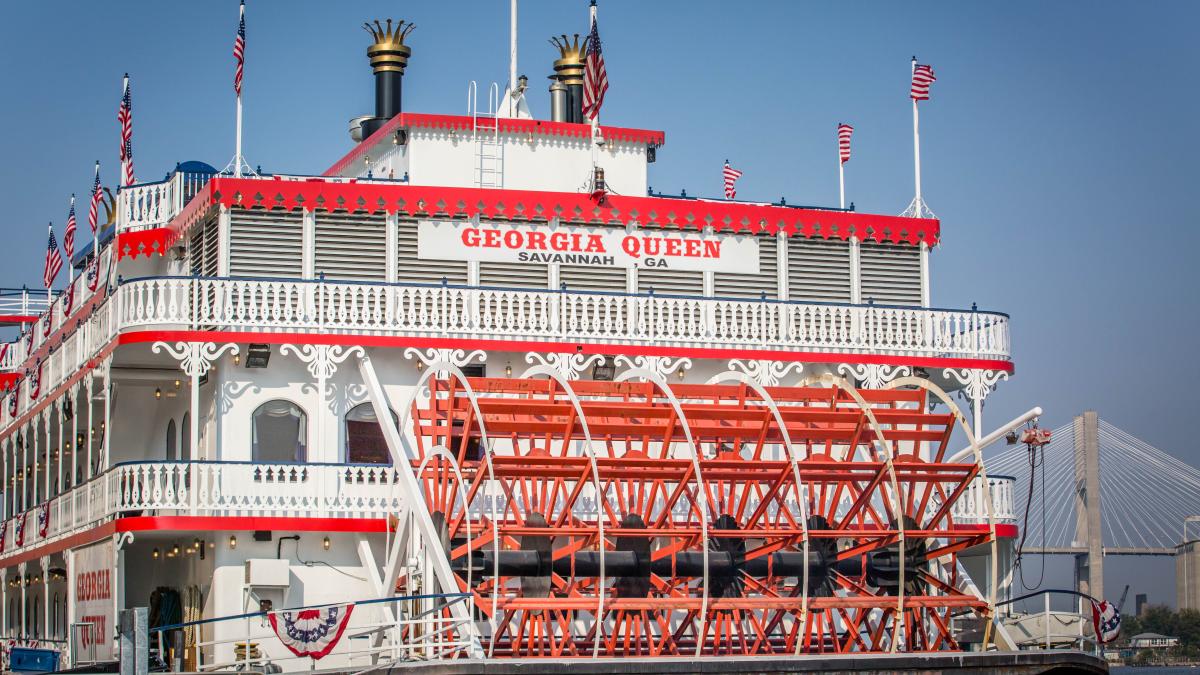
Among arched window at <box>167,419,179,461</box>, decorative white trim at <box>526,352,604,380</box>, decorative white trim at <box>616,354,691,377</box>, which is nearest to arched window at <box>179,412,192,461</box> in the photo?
arched window at <box>167,419,179,461</box>

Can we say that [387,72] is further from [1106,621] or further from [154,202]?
[1106,621]

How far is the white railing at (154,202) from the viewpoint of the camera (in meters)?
20.0

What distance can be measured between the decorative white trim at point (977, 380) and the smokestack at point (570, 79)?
599cm

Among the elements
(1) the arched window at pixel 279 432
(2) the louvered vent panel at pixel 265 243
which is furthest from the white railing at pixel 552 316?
(1) the arched window at pixel 279 432

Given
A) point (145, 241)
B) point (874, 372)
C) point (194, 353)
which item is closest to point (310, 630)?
point (194, 353)

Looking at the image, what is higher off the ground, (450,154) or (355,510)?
(450,154)

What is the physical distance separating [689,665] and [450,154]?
8120 mm

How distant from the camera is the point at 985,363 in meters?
19.2

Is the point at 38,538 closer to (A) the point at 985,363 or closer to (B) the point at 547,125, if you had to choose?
(B) the point at 547,125

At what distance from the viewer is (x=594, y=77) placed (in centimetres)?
1883

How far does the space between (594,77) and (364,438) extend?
444 cm

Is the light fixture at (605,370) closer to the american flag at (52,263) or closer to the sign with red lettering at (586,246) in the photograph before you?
the sign with red lettering at (586,246)

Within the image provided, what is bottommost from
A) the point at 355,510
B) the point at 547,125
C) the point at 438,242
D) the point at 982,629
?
the point at 982,629

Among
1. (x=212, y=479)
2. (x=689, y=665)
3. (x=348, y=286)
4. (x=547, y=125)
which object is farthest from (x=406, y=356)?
(x=689, y=665)
